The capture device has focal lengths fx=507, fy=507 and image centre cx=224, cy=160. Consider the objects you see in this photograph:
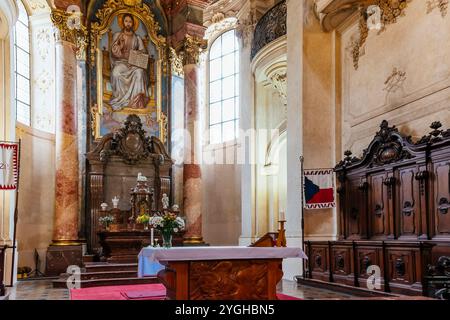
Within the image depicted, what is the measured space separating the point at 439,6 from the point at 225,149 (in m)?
10.4

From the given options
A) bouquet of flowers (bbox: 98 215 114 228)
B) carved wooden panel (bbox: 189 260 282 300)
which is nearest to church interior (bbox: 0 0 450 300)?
carved wooden panel (bbox: 189 260 282 300)

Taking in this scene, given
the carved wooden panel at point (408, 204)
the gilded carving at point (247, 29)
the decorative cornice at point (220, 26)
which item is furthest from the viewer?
the decorative cornice at point (220, 26)

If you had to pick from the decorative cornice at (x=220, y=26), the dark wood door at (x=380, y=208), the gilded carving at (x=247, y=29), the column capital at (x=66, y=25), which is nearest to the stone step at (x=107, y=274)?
the dark wood door at (x=380, y=208)

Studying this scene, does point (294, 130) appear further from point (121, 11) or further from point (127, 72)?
point (121, 11)

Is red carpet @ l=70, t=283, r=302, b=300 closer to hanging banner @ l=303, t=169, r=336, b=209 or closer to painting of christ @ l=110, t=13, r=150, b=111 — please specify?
hanging banner @ l=303, t=169, r=336, b=209

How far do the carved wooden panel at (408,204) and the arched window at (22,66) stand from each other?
1068 cm

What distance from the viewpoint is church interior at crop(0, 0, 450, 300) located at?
25.9 feet

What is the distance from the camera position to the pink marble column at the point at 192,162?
1627cm

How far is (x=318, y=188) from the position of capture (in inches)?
420

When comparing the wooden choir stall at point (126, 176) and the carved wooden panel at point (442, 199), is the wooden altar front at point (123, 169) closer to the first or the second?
the wooden choir stall at point (126, 176)

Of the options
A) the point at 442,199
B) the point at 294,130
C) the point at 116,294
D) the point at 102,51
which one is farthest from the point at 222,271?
the point at 102,51

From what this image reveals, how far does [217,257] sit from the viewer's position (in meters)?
6.17

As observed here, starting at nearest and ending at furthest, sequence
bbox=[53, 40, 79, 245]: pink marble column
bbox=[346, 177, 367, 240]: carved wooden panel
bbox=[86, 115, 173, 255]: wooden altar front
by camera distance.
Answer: bbox=[346, 177, 367, 240]: carved wooden panel
bbox=[53, 40, 79, 245]: pink marble column
bbox=[86, 115, 173, 255]: wooden altar front

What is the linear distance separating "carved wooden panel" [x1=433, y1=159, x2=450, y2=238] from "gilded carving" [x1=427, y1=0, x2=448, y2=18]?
2.49m
